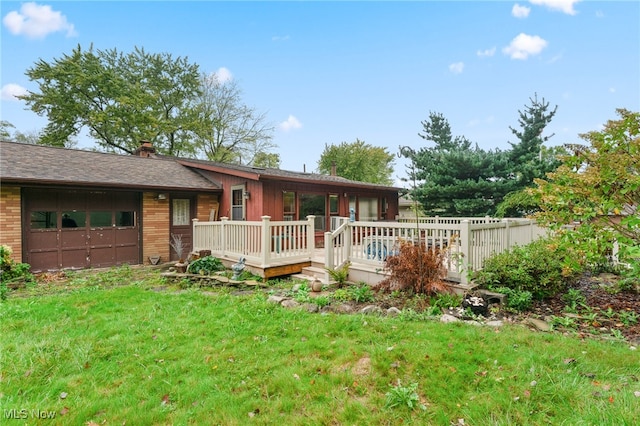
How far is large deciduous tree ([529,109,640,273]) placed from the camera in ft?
12.2

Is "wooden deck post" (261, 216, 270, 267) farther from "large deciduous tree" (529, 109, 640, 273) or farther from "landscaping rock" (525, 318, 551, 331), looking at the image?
"large deciduous tree" (529, 109, 640, 273)

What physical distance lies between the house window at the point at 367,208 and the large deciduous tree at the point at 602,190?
810 cm

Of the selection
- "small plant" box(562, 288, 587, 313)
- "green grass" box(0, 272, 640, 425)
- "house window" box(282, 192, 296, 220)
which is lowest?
"green grass" box(0, 272, 640, 425)

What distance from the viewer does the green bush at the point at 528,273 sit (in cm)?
465

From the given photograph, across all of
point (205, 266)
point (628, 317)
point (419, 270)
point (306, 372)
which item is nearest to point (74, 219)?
point (205, 266)

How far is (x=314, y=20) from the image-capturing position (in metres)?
11.1

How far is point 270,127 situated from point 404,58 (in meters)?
16.9

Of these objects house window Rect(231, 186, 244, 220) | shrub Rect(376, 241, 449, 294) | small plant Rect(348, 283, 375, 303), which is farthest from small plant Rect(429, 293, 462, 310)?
→ house window Rect(231, 186, 244, 220)

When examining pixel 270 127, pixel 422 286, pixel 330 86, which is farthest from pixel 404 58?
pixel 270 127

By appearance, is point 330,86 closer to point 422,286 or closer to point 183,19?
point 183,19

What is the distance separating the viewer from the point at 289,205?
33.3 feet

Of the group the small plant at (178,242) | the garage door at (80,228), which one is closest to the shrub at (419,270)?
the small plant at (178,242)

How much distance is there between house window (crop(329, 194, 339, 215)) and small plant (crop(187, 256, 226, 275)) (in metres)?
4.75

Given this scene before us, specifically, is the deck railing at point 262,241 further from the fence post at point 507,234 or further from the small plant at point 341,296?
the fence post at point 507,234
